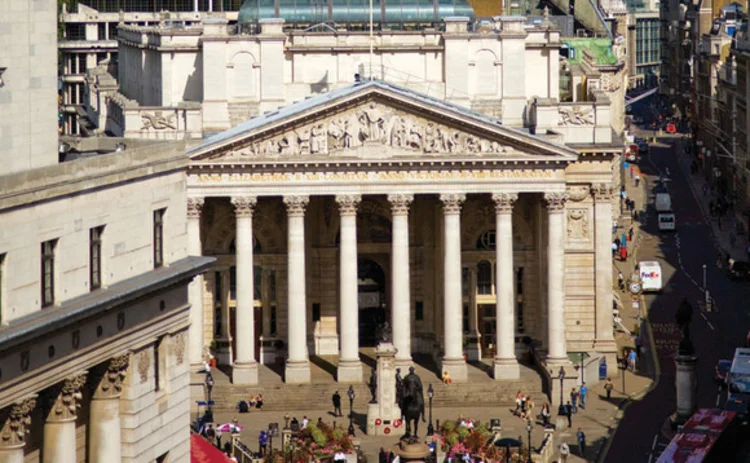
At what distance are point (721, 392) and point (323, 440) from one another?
1114 inches

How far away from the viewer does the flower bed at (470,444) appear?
131625 millimetres

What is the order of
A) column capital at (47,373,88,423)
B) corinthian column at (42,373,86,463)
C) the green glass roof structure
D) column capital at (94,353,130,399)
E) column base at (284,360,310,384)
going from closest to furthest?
column capital at (47,373,88,423) → corinthian column at (42,373,86,463) → column capital at (94,353,130,399) → column base at (284,360,310,384) → the green glass roof structure

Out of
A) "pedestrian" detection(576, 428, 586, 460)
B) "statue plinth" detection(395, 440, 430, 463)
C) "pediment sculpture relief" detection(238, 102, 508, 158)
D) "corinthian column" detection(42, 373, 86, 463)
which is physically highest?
"pediment sculpture relief" detection(238, 102, 508, 158)

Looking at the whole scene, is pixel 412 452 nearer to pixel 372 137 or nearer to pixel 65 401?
pixel 372 137

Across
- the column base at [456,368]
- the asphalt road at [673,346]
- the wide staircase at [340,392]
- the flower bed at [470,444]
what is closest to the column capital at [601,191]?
the asphalt road at [673,346]

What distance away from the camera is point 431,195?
15562 cm

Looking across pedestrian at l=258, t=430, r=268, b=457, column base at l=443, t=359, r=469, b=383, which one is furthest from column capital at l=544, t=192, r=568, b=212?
pedestrian at l=258, t=430, r=268, b=457

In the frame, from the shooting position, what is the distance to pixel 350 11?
Result: 6540 inches

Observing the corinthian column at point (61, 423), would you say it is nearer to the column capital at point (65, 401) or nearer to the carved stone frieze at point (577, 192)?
the column capital at point (65, 401)

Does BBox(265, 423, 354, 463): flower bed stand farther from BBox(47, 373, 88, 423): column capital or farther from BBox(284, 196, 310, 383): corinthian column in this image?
BBox(47, 373, 88, 423): column capital

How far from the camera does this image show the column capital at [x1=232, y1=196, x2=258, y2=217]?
152625mm

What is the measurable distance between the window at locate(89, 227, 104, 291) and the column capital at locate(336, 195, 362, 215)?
229 ft

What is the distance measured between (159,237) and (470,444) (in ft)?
156

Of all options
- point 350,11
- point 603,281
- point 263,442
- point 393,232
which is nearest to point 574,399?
point 603,281
